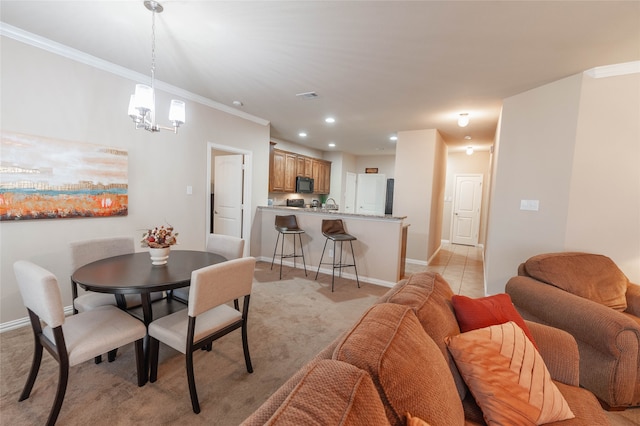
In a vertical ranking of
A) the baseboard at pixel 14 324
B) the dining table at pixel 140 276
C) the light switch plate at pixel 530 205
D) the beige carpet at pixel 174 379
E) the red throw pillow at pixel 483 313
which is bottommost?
the beige carpet at pixel 174 379

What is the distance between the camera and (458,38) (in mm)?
2182

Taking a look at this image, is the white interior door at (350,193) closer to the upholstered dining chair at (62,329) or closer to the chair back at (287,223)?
the chair back at (287,223)

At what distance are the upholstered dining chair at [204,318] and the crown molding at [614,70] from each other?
11.9 feet

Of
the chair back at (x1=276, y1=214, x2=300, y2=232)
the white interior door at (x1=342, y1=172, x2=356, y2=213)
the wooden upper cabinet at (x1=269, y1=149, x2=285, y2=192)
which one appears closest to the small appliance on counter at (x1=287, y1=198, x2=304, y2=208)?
the wooden upper cabinet at (x1=269, y1=149, x2=285, y2=192)

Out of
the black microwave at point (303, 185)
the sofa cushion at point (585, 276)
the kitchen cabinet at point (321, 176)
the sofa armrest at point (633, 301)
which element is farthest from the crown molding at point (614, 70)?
the kitchen cabinet at point (321, 176)

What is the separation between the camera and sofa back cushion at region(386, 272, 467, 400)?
1203 millimetres

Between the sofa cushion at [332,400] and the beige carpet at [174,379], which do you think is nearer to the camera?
the sofa cushion at [332,400]

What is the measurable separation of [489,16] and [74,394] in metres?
3.73

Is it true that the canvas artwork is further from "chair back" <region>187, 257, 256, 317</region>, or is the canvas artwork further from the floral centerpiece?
"chair back" <region>187, 257, 256, 317</region>

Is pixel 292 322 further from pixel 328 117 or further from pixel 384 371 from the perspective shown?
pixel 328 117

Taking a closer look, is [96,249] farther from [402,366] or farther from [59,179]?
[402,366]

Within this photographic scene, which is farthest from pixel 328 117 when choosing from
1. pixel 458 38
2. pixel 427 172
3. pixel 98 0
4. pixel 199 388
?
pixel 199 388

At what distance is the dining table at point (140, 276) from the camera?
1704 millimetres

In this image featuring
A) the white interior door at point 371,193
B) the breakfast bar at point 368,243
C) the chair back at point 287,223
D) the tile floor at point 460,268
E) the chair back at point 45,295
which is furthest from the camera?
the white interior door at point 371,193
